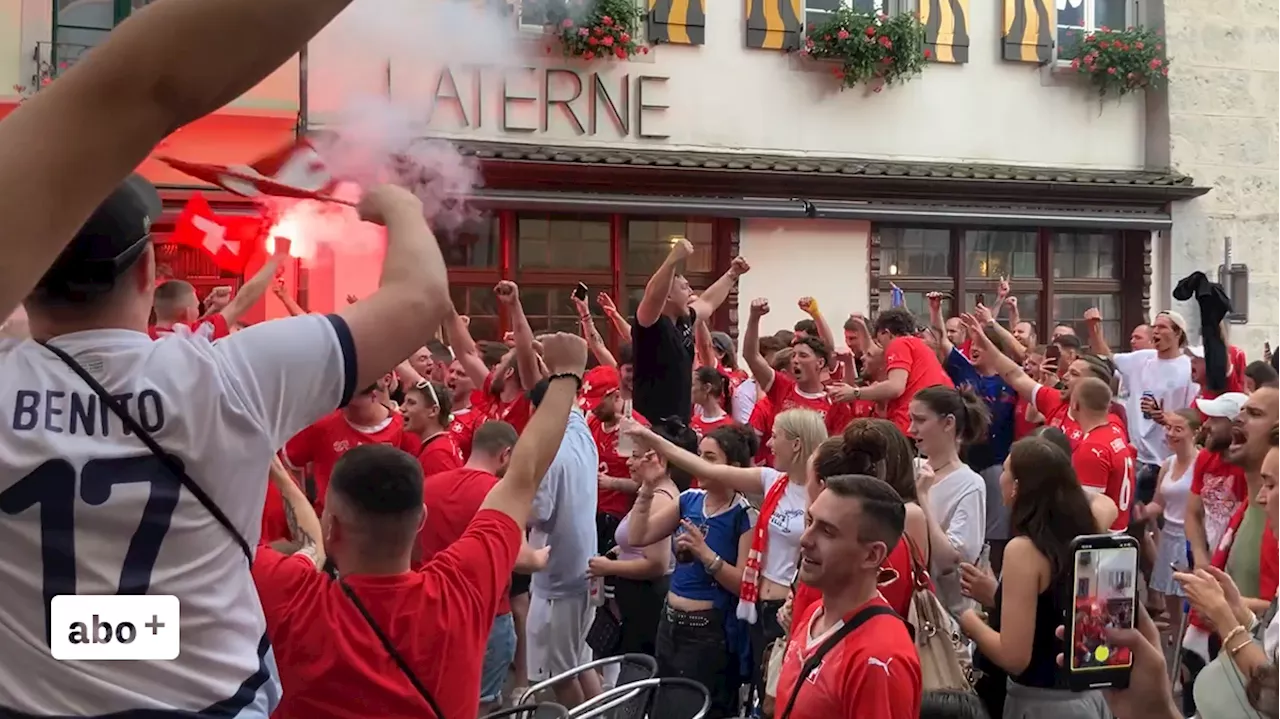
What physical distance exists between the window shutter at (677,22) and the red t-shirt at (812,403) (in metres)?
6.10

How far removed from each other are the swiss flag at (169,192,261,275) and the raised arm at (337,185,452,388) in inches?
149

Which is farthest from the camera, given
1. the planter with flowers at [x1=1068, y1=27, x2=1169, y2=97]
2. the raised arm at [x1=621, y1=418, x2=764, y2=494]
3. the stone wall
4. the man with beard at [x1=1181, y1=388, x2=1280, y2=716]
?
the stone wall

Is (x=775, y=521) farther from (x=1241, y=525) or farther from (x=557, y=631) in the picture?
(x=1241, y=525)

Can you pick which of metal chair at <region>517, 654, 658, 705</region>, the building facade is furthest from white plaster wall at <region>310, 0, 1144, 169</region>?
metal chair at <region>517, 654, 658, 705</region>

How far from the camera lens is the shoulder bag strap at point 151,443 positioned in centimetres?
156

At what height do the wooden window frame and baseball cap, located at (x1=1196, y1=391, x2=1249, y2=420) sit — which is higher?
the wooden window frame

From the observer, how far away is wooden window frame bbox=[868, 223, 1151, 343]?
51.9ft

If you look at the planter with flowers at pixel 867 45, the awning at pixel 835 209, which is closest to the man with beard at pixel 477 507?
the awning at pixel 835 209

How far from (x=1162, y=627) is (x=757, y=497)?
400cm

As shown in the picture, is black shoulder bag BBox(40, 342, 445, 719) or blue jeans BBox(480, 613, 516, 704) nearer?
black shoulder bag BBox(40, 342, 445, 719)

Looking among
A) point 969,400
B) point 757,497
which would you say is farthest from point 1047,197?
point 757,497

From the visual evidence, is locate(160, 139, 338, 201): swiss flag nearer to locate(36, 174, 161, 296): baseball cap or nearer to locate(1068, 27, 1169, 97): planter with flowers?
locate(36, 174, 161, 296): baseball cap

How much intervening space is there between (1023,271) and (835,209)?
3.19 meters

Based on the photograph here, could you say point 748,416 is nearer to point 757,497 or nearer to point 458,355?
point 458,355
